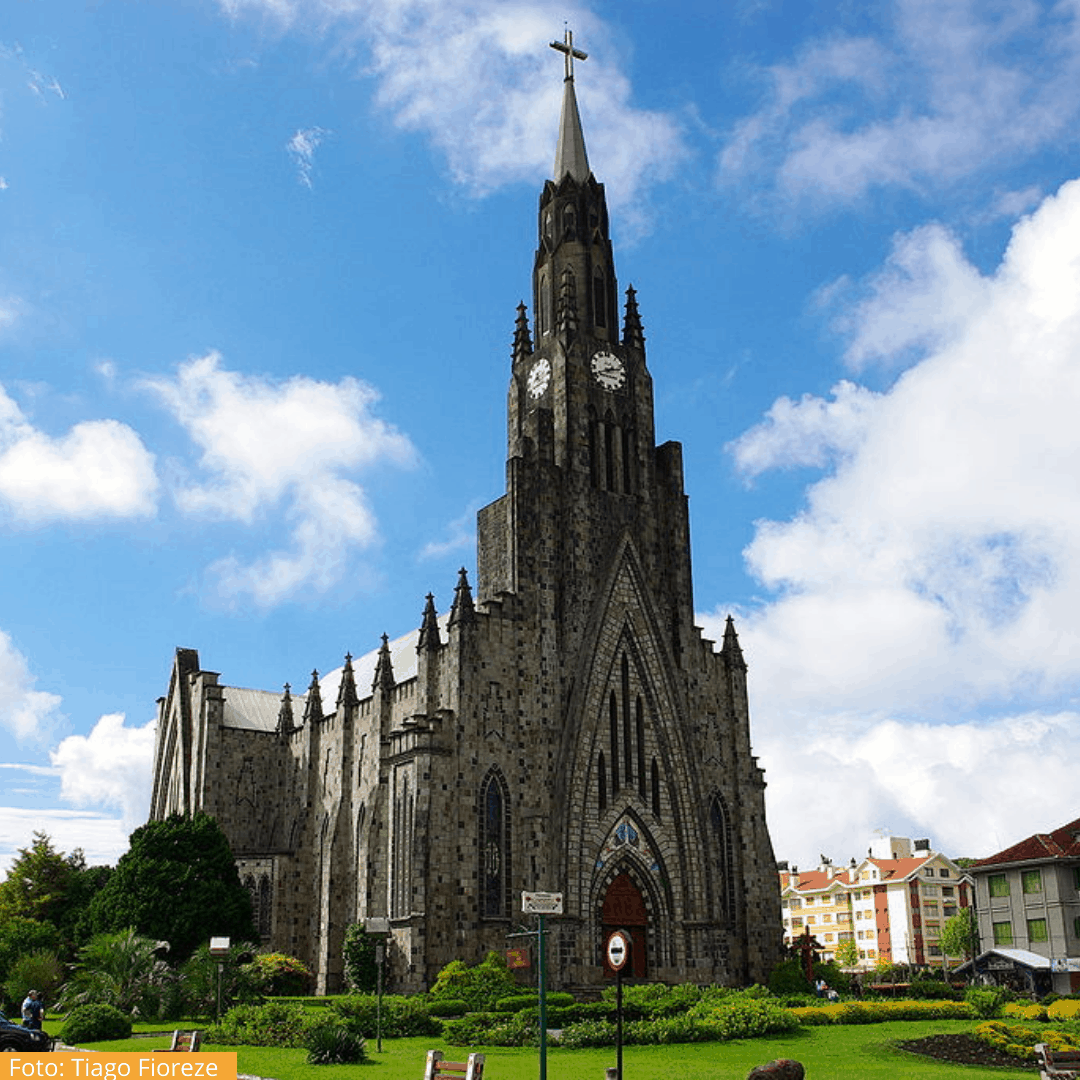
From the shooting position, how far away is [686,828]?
56250mm

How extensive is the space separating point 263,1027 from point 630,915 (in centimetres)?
2331

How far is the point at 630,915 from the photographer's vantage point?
54.1 metres

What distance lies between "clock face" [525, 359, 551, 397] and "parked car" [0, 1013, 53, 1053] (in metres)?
40.0

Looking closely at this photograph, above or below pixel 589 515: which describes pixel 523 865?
below

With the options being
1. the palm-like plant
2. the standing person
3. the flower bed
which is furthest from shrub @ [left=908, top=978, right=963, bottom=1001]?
the standing person

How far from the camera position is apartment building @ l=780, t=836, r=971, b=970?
122875mm

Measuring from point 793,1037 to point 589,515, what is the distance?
29.3 m

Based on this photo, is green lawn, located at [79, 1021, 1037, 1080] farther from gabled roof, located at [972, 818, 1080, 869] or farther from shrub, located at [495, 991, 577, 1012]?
gabled roof, located at [972, 818, 1080, 869]

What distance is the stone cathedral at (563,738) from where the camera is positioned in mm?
51000

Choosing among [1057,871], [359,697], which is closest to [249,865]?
[359,697]

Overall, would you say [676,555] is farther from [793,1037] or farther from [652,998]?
[793,1037]

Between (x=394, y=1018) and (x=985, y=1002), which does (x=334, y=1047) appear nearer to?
(x=394, y=1018)

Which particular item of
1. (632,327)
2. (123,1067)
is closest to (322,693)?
(632,327)

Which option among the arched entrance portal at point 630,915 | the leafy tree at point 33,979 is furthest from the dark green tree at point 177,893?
the arched entrance portal at point 630,915
